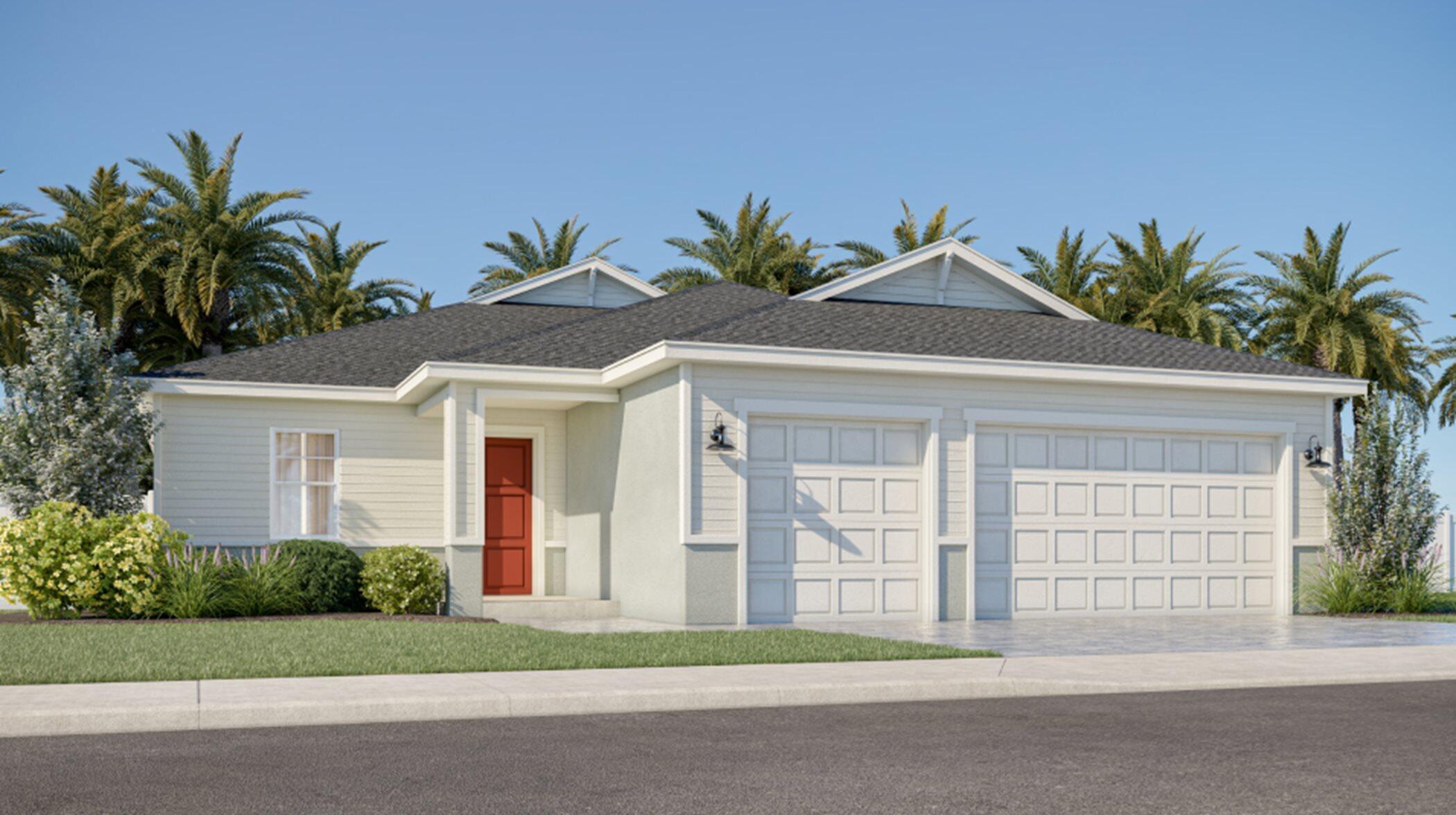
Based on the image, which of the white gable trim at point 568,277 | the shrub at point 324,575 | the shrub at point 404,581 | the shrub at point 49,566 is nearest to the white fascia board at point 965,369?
the shrub at point 404,581

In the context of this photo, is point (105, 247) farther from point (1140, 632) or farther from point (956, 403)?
point (1140, 632)

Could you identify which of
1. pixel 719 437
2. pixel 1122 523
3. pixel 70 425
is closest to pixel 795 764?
pixel 719 437

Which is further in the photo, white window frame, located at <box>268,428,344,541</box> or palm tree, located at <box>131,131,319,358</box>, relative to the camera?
palm tree, located at <box>131,131,319,358</box>

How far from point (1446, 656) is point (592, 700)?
28.5 feet

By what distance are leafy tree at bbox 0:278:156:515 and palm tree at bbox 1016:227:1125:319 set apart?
1048 inches

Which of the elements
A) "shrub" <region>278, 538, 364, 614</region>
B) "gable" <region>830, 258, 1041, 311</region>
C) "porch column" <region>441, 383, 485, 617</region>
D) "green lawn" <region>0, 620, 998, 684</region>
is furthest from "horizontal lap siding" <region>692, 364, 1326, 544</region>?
"shrub" <region>278, 538, 364, 614</region>

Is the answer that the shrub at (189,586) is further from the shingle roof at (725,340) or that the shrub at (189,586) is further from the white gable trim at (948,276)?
the white gable trim at (948,276)

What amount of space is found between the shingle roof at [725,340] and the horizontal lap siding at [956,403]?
0.39m

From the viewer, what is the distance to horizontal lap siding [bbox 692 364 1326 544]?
17344mm

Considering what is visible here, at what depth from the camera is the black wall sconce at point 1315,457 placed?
66.5 feet

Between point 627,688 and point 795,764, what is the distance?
2.84 meters

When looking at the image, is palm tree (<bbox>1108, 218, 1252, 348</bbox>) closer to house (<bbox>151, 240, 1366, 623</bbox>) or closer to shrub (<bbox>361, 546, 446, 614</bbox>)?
house (<bbox>151, 240, 1366, 623</bbox>)

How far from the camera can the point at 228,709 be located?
941 cm

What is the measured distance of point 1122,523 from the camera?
19469 mm
